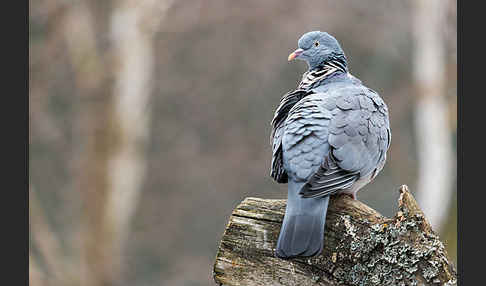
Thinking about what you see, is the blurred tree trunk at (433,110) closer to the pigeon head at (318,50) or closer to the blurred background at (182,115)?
the blurred background at (182,115)

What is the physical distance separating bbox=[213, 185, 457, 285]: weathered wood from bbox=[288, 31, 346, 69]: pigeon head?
4.05 ft

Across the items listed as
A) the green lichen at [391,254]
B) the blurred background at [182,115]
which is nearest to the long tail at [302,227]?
the green lichen at [391,254]

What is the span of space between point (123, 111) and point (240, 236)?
5.37 m

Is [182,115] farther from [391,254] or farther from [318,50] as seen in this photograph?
[391,254]

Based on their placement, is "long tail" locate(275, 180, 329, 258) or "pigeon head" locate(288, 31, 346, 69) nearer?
"long tail" locate(275, 180, 329, 258)

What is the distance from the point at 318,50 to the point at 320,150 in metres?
1.08

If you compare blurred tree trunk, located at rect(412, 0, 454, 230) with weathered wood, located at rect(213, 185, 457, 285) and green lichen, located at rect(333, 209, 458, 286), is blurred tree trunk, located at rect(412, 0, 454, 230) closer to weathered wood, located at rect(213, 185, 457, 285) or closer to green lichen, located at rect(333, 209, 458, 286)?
weathered wood, located at rect(213, 185, 457, 285)

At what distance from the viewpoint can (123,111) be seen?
8414mm

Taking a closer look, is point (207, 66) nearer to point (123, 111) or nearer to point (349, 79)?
point (123, 111)

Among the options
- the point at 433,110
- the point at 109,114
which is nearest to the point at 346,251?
the point at 109,114

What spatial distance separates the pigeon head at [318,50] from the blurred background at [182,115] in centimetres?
439

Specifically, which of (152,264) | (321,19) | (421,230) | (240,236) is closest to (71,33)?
(321,19)

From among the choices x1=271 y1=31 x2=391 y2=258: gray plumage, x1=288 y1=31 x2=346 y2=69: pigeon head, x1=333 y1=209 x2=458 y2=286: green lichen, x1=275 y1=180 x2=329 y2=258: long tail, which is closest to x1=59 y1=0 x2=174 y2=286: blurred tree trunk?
→ x1=288 y1=31 x2=346 y2=69: pigeon head

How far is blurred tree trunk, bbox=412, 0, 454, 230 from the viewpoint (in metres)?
9.16
